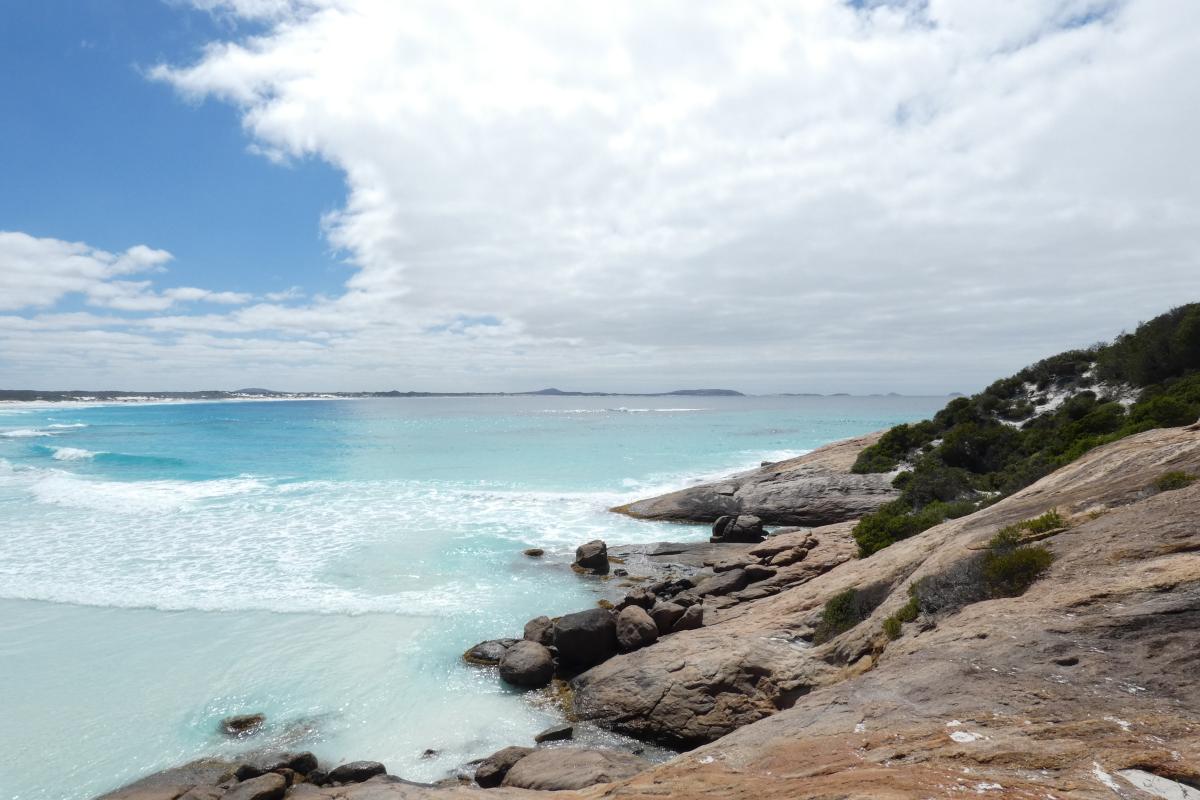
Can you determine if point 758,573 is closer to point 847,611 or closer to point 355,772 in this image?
point 847,611

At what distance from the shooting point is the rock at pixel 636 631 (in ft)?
40.2

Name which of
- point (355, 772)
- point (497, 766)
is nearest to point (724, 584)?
point (497, 766)

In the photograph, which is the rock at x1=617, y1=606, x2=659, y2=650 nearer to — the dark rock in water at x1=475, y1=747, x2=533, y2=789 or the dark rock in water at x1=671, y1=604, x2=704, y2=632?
the dark rock in water at x1=671, y1=604, x2=704, y2=632

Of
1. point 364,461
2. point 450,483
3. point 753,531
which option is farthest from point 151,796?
point 364,461

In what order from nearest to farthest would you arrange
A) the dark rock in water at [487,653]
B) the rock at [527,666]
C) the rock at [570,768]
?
1. the rock at [570,768]
2. the rock at [527,666]
3. the dark rock in water at [487,653]

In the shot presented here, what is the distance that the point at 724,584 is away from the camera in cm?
1542

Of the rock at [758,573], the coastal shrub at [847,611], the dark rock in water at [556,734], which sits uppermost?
the coastal shrub at [847,611]

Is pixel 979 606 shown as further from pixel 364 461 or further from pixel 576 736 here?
pixel 364 461

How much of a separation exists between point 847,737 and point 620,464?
127 feet

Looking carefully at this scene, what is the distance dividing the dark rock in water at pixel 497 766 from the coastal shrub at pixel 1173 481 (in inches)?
364

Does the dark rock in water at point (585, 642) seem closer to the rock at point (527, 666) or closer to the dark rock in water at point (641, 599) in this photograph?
the rock at point (527, 666)

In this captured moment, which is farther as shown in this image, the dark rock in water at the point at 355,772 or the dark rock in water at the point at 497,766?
the dark rock in water at the point at 355,772

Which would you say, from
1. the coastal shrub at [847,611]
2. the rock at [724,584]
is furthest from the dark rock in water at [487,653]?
the coastal shrub at [847,611]

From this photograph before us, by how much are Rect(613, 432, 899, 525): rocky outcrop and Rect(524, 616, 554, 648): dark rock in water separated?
1329cm
